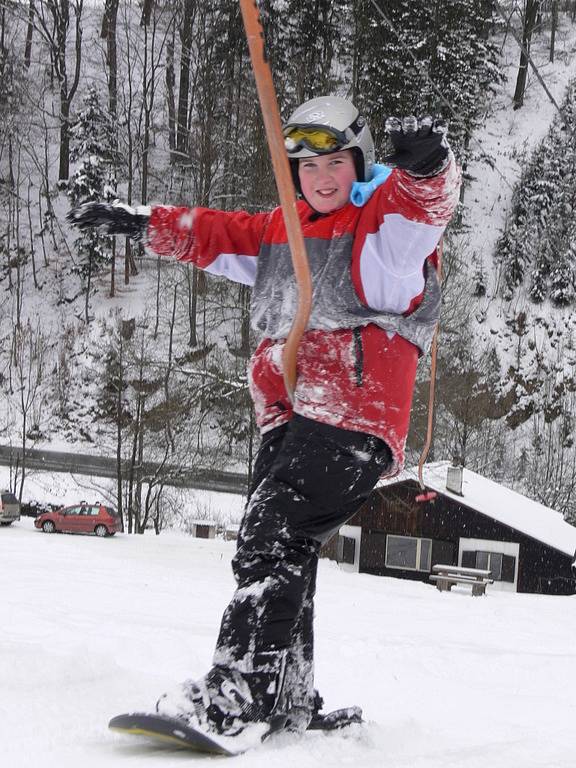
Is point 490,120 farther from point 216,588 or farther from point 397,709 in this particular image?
point 397,709

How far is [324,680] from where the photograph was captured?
325 centimetres

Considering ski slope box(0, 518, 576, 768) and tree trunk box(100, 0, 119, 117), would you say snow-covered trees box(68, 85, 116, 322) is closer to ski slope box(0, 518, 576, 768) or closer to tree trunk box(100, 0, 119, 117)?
tree trunk box(100, 0, 119, 117)

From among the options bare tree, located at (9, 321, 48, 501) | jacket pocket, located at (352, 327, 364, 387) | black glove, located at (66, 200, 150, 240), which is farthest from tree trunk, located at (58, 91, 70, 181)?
jacket pocket, located at (352, 327, 364, 387)

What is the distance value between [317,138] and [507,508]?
22082 millimetres

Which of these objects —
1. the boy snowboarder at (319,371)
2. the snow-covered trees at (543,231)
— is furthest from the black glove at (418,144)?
the snow-covered trees at (543,231)

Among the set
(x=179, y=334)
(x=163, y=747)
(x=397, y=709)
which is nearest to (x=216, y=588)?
(x=397, y=709)

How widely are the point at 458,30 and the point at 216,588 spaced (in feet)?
51.5

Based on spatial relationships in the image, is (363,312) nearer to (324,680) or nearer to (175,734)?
(175,734)

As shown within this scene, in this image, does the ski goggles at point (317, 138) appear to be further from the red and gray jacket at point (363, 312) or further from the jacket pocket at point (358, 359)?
the jacket pocket at point (358, 359)

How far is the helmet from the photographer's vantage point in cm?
252

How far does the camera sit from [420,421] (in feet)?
61.4

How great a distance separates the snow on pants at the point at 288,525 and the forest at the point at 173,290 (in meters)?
17.6

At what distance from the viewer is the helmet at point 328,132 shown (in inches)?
99.0

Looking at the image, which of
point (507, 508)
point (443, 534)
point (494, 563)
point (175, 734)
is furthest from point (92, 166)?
point (175, 734)
